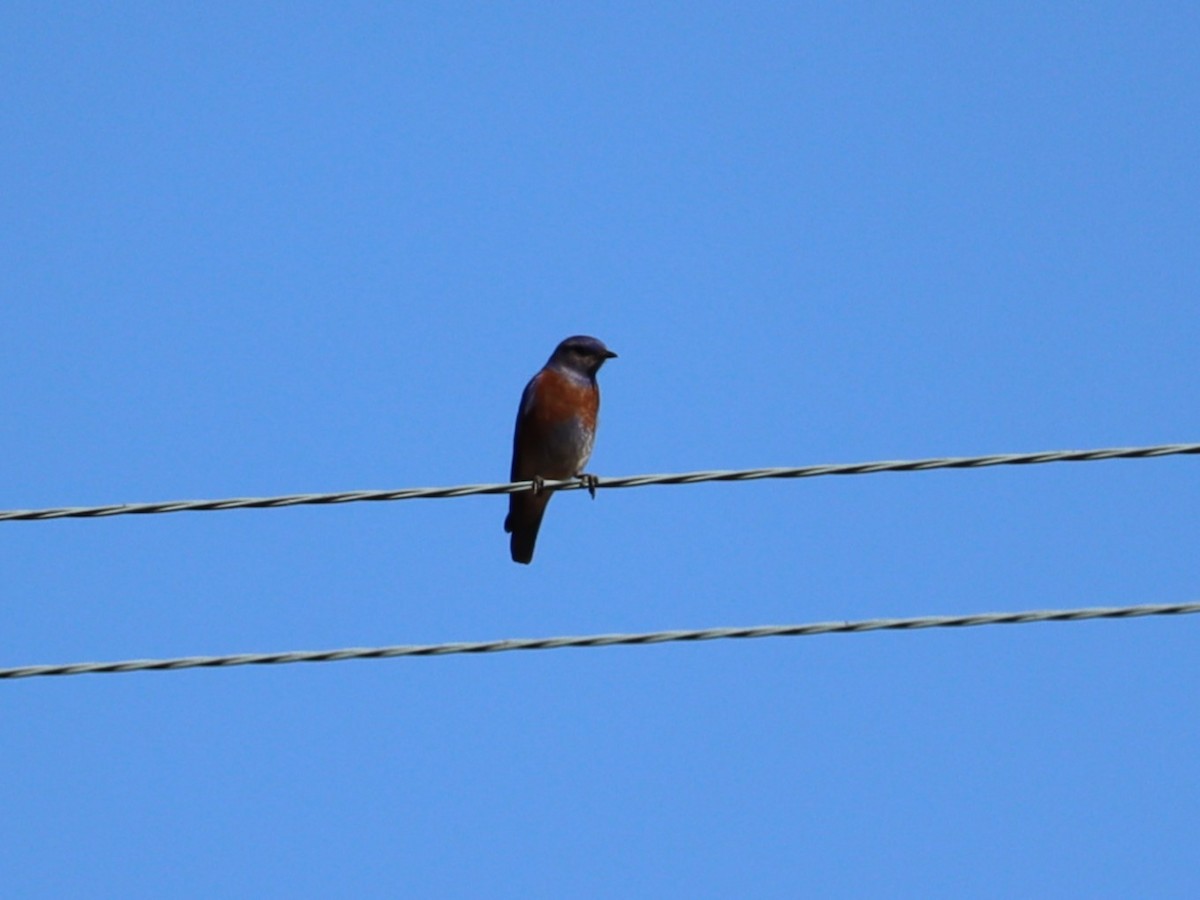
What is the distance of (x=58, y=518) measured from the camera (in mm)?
5660

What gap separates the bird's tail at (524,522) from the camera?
36.0ft

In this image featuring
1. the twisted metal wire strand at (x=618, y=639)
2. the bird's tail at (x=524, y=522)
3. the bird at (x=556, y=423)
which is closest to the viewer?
the twisted metal wire strand at (x=618, y=639)

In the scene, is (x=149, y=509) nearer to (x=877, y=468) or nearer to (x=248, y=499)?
(x=248, y=499)

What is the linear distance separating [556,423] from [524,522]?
2.55 feet

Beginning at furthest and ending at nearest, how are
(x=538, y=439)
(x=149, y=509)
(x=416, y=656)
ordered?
1. (x=538, y=439)
2. (x=149, y=509)
3. (x=416, y=656)

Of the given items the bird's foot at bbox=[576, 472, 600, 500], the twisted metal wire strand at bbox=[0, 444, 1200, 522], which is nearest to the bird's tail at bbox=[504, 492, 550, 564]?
the bird's foot at bbox=[576, 472, 600, 500]

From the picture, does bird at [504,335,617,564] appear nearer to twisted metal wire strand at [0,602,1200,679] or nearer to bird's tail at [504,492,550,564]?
bird's tail at [504,492,550,564]

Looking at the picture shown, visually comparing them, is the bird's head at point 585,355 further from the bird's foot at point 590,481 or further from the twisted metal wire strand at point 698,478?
the twisted metal wire strand at point 698,478

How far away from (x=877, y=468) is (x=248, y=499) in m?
1.91

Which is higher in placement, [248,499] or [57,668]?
[248,499]

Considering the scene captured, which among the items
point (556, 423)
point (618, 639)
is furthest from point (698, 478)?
point (556, 423)

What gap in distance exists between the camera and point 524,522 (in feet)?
36.1

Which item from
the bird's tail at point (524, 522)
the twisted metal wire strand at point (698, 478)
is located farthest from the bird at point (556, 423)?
the twisted metal wire strand at point (698, 478)

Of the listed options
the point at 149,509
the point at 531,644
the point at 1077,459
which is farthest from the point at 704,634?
the point at 149,509
